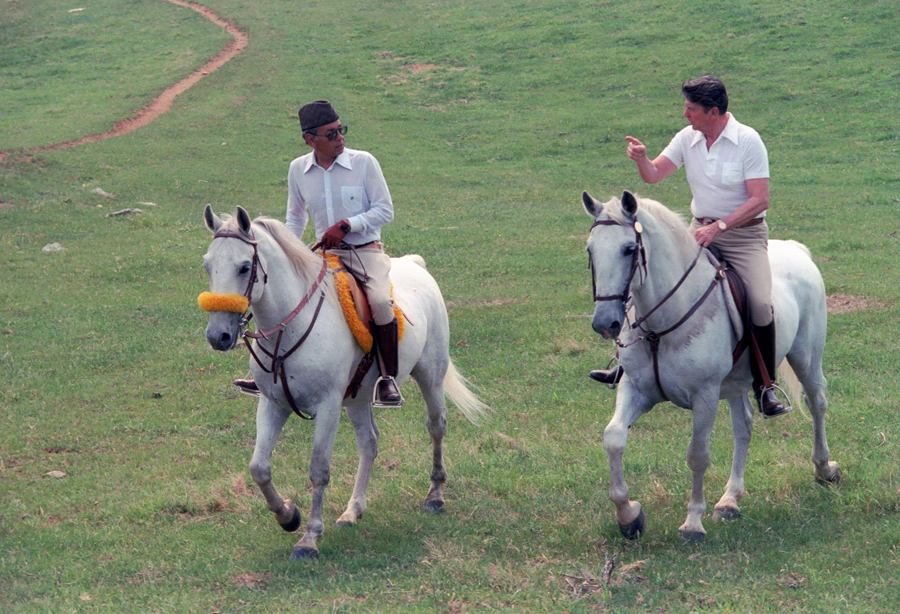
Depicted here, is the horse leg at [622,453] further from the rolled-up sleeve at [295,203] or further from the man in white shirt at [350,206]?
the rolled-up sleeve at [295,203]

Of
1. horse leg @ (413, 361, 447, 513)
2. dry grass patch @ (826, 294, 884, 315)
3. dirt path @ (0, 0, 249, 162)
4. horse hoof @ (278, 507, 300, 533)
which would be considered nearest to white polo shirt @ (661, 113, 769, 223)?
horse leg @ (413, 361, 447, 513)

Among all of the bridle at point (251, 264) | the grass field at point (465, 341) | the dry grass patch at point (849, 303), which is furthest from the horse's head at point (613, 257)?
the dry grass patch at point (849, 303)

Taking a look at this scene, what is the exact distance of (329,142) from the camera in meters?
6.35

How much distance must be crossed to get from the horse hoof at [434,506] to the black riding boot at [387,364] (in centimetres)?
98

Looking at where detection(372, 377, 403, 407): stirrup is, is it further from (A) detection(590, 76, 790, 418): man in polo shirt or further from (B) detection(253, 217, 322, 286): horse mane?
(A) detection(590, 76, 790, 418): man in polo shirt

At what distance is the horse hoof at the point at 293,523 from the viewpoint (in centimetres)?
630

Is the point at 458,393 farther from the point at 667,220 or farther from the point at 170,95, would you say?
the point at 170,95

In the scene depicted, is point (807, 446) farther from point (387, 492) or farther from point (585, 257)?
point (585, 257)

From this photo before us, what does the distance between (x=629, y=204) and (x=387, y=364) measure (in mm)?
2192

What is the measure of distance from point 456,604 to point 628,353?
6.64 feet

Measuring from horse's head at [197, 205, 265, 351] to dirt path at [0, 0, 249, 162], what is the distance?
19.3 metres

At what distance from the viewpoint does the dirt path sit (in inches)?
1009

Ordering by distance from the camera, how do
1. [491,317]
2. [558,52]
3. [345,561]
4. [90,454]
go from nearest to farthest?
[345,561] < [90,454] < [491,317] < [558,52]

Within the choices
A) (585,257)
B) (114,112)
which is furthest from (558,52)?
(585,257)
